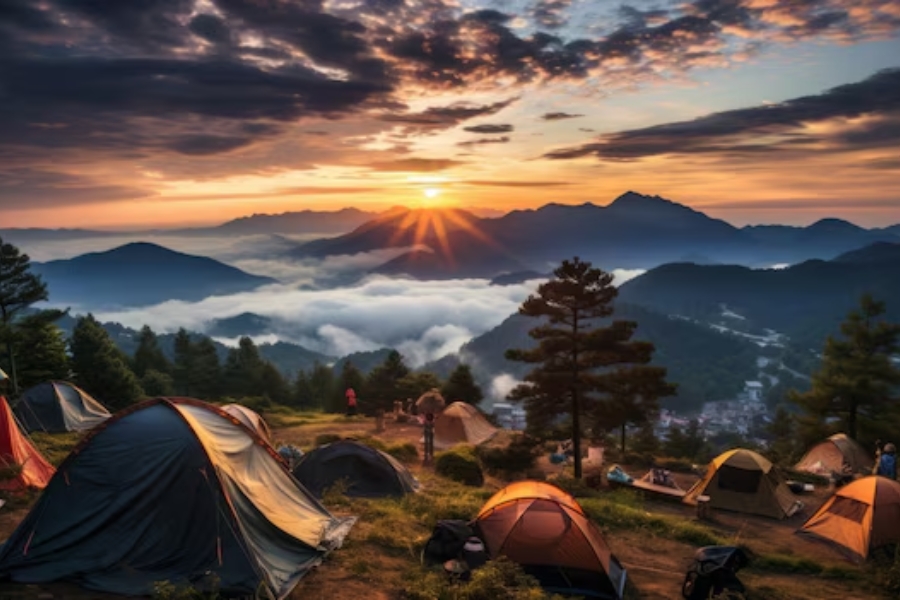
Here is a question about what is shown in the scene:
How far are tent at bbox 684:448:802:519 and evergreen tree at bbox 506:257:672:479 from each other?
11.1 ft

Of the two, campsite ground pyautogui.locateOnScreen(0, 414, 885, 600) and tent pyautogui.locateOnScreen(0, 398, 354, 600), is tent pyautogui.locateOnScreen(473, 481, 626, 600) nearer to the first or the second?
campsite ground pyautogui.locateOnScreen(0, 414, 885, 600)

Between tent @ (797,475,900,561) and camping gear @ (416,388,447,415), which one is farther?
camping gear @ (416,388,447,415)

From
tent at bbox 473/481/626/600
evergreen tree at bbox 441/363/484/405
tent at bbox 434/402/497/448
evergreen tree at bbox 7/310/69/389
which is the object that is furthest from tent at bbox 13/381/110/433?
evergreen tree at bbox 441/363/484/405

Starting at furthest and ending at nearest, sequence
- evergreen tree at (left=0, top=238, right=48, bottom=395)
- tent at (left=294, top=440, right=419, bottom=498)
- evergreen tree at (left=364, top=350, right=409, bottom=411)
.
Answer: evergreen tree at (left=364, top=350, right=409, bottom=411), evergreen tree at (left=0, top=238, right=48, bottom=395), tent at (left=294, top=440, right=419, bottom=498)

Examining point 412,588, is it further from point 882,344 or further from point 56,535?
point 882,344

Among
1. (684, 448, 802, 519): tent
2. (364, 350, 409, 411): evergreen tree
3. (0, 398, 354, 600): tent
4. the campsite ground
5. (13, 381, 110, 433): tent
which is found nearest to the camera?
(0, 398, 354, 600): tent

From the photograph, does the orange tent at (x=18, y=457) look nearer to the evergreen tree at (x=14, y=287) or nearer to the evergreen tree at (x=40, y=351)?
the evergreen tree at (x=14, y=287)

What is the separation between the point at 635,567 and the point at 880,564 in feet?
19.8

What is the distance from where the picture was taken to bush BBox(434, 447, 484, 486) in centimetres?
2161

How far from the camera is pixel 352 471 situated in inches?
675

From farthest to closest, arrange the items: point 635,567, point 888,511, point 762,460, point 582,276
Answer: point 582,276, point 762,460, point 888,511, point 635,567

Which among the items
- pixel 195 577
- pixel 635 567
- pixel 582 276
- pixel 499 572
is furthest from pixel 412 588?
pixel 582 276

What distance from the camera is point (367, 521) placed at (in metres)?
14.1

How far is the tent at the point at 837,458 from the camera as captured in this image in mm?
26234
